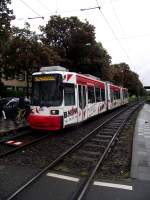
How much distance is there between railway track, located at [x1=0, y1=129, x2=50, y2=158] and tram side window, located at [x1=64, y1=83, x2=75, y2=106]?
74.1 inches

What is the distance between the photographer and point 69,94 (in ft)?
50.0

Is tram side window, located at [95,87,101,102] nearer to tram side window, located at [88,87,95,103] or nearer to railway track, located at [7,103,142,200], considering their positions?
tram side window, located at [88,87,95,103]

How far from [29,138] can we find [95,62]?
3166cm

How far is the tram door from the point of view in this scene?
54.7 ft

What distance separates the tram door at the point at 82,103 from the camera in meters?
16.7

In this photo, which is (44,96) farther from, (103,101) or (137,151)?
(103,101)

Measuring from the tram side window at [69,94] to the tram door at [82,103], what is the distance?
105 centimetres

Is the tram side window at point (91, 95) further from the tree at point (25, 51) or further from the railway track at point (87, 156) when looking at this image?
the tree at point (25, 51)

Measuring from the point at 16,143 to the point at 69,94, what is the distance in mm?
4328

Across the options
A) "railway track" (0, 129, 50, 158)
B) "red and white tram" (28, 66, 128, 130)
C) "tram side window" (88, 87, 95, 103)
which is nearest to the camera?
"railway track" (0, 129, 50, 158)

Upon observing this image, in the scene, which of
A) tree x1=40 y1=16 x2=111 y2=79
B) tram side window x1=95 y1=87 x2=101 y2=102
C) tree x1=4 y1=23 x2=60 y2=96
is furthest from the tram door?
tree x1=40 y1=16 x2=111 y2=79

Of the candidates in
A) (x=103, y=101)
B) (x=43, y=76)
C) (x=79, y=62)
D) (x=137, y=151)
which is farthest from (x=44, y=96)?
(x=79, y=62)

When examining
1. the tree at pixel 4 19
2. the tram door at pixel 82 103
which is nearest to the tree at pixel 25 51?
the tree at pixel 4 19

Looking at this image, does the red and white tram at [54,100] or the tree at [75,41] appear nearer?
the red and white tram at [54,100]
